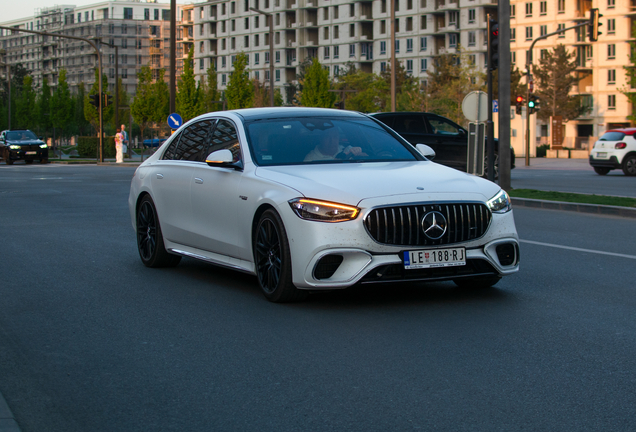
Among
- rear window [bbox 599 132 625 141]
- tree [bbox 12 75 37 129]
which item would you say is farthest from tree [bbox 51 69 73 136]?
rear window [bbox 599 132 625 141]

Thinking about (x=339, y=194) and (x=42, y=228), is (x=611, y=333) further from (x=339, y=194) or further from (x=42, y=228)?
(x=42, y=228)

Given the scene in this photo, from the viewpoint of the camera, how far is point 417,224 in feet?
21.3

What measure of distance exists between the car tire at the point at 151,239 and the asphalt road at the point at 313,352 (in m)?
0.21

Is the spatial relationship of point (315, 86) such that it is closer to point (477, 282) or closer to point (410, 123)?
point (410, 123)

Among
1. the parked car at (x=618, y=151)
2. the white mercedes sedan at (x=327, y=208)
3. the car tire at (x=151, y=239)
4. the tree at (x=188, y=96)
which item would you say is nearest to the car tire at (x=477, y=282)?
the white mercedes sedan at (x=327, y=208)

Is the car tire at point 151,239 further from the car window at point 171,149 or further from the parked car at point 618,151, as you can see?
the parked car at point 618,151

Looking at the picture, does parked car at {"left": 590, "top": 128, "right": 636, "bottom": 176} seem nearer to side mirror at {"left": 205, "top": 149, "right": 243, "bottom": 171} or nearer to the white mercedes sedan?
the white mercedes sedan

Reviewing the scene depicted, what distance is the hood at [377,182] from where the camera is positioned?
6516mm

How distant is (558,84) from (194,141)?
9286cm

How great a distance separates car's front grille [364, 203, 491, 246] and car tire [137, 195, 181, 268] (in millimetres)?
3079

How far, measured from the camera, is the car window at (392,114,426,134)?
23047 mm

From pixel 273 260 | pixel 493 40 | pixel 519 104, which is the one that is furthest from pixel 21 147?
pixel 273 260

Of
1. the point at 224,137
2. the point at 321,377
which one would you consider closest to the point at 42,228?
the point at 224,137

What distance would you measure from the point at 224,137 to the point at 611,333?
12.4 feet
